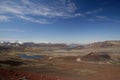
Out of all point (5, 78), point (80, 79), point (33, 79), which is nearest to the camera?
point (5, 78)

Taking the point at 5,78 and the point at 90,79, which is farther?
the point at 90,79

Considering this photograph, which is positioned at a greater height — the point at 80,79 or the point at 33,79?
the point at 33,79

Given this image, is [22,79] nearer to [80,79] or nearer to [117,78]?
[80,79]

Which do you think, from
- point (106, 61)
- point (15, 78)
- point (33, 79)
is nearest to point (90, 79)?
point (33, 79)

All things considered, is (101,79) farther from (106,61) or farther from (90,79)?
(106,61)

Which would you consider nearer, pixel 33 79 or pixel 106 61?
pixel 33 79

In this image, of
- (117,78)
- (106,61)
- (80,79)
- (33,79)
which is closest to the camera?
(33,79)

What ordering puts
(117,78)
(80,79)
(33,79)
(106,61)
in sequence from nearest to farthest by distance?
(33,79) → (80,79) → (117,78) → (106,61)

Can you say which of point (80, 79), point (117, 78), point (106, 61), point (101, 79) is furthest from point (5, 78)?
point (106, 61)

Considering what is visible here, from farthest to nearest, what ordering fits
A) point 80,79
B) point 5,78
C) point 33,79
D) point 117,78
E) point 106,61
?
point 106,61, point 117,78, point 80,79, point 33,79, point 5,78
